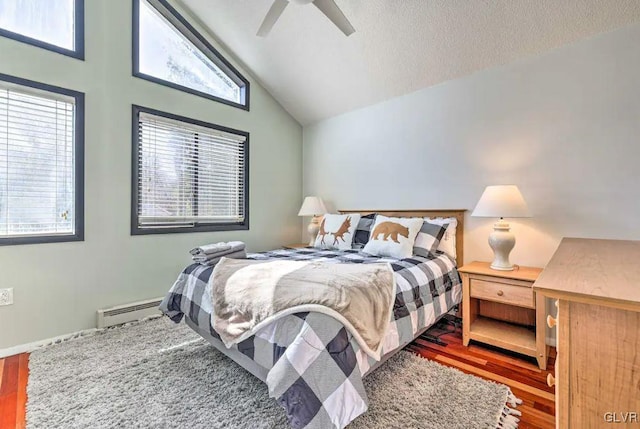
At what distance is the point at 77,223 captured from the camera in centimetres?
243

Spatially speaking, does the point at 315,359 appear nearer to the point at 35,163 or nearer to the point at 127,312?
the point at 127,312

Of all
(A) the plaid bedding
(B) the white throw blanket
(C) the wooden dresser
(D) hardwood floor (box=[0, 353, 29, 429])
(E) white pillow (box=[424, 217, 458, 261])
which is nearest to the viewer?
(C) the wooden dresser

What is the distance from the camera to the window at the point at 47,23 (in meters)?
2.19

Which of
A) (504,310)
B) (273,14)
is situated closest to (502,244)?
(504,310)

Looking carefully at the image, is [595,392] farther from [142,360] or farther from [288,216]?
[288,216]

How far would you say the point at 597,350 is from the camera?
0.70m

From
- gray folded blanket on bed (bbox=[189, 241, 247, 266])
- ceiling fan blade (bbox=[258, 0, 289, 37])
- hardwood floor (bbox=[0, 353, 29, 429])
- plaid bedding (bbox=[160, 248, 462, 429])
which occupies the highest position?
ceiling fan blade (bbox=[258, 0, 289, 37])

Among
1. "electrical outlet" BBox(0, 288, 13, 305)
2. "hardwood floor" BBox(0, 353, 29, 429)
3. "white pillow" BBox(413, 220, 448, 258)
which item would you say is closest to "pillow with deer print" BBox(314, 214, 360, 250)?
"white pillow" BBox(413, 220, 448, 258)

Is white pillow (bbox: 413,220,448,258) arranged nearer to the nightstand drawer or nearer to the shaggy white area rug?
the nightstand drawer

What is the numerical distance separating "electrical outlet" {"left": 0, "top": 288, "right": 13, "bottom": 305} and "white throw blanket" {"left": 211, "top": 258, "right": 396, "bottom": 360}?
5.64ft

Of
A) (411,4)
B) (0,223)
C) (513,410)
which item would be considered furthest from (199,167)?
(513,410)

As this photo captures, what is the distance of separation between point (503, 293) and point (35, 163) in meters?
3.76

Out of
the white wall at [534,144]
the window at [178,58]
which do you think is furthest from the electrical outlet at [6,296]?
the white wall at [534,144]

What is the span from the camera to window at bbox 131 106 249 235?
9.29ft
